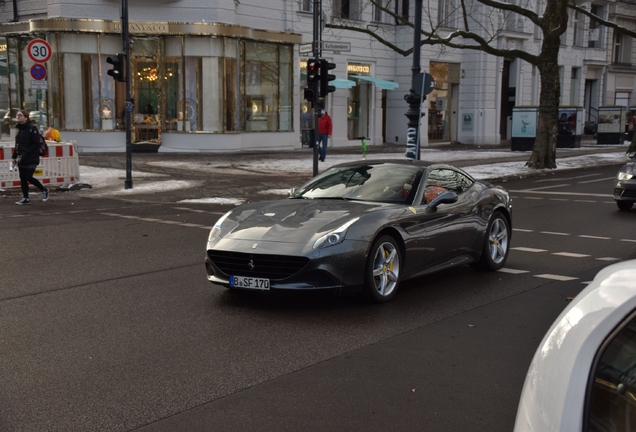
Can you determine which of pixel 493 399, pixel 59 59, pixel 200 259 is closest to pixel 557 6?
pixel 59 59

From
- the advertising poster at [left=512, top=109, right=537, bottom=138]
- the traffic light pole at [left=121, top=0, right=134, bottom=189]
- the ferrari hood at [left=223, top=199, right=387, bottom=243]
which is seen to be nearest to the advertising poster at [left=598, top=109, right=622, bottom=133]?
the advertising poster at [left=512, top=109, right=537, bottom=138]

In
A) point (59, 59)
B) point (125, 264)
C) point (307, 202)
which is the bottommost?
point (125, 264)

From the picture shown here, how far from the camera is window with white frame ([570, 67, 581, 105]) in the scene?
51719 millimetres

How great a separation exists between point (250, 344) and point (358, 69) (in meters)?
32.7

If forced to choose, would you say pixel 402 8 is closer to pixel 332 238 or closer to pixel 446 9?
pixel 446 9

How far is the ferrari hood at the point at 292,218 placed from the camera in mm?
7305

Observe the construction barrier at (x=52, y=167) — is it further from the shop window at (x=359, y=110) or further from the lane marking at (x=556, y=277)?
the shop window at (x=359, y=110)

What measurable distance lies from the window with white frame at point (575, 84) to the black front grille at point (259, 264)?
48203mm

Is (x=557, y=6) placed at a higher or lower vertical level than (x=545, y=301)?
higher

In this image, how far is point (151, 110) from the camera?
30.2 metres

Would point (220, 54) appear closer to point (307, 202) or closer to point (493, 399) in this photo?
point (307, 202)

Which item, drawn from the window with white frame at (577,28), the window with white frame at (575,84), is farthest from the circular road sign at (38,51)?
the window with white frame at (575,84)

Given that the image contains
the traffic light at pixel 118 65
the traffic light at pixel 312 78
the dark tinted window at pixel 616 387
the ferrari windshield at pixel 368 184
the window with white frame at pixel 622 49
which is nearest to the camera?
the dark tinted window at pixel 616 387

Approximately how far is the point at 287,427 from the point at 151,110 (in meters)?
26.9
